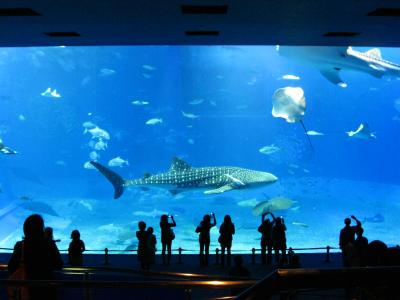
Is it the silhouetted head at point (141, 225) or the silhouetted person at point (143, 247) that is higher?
the silhouetted head at point (141, 225)

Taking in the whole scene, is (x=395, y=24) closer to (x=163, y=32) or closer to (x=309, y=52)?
(x=163, y=32)

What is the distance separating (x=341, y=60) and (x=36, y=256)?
13818 millimetres

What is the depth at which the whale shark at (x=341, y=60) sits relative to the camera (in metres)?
13.7

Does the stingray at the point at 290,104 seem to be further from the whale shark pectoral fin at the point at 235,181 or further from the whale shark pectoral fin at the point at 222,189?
the whale shark pectoral fin at the point at 222,189

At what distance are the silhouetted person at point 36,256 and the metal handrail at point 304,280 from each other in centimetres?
198

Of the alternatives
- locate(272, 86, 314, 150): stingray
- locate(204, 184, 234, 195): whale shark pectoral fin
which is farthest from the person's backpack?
locate(272, 86, 314, 150): stingray

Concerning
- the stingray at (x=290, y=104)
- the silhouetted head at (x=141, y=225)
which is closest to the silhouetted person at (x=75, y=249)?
the silhouetted head at (x=141, y=225)

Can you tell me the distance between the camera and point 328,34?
6.89m

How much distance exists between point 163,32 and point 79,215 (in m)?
43.3

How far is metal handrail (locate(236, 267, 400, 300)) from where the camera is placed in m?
1.34

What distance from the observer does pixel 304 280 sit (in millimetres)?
1350

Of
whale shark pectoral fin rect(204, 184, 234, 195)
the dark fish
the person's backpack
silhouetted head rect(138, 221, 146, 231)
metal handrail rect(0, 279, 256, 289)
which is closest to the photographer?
metal handrail rect(0, 279, 256, 289)

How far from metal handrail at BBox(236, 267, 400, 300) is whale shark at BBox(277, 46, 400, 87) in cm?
1255

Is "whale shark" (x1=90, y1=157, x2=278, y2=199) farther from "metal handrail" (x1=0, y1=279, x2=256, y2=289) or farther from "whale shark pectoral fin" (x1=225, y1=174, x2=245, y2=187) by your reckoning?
"metal handrail" (x1=0, y1=279, x2=256, y2=289)
